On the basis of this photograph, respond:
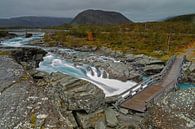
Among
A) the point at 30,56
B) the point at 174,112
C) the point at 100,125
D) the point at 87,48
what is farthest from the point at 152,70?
the point at 174,112

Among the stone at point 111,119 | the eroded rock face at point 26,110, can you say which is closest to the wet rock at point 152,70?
the stone at point 111,119

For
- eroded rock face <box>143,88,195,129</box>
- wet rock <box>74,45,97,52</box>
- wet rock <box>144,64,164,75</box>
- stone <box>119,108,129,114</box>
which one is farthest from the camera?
wet rock <box>74,45,97,52</box>

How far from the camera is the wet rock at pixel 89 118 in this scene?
15480 mm

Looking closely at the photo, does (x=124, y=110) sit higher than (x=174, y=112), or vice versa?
(x=174, y=112)

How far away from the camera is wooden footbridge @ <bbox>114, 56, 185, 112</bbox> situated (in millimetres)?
20266

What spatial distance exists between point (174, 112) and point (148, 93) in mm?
17916

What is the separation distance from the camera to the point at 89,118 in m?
15.9

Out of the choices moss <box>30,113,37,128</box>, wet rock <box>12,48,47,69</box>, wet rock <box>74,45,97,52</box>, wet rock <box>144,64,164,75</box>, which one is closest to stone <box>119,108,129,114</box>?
moss <box>30,113,37,128</box>

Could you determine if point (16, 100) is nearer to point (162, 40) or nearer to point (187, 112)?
point (187, 112)

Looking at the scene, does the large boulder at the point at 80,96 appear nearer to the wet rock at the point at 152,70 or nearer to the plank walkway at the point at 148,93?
the plank walkway at the point at 148,93

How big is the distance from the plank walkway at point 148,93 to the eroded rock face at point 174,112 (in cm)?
1250

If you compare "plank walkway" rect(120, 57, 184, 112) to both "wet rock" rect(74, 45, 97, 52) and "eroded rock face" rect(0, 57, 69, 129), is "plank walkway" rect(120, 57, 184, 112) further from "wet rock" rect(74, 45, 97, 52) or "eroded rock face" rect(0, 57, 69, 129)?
"wet rock" rect(74, 45, 97, 52)

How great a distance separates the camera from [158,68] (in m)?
38.6

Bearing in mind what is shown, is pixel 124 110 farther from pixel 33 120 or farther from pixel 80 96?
pixel 33 120
